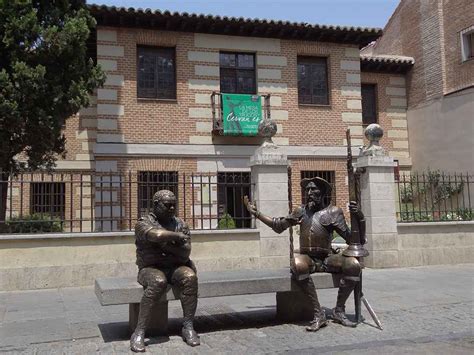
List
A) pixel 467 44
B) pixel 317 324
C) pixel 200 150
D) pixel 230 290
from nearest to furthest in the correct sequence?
pixel 230 290 < pixel 317 324 < pixel 200 150 < pixel 467 44

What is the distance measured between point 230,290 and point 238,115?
962cm

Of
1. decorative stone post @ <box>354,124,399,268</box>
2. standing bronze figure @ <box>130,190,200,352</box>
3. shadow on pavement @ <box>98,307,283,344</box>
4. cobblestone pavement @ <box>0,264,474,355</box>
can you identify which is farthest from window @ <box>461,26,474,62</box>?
standing bronze figure @ <box>130,190,200,352</box>

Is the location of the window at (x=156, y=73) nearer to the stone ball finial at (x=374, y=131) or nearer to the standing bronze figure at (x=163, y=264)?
the stone ball finial at (x=374, y=131)

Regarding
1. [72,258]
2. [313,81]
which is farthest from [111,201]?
[313,81]

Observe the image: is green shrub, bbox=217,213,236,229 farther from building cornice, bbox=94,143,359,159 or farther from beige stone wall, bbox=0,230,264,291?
building cornice, bbox=94,143,359,159

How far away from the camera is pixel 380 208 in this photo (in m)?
10.7

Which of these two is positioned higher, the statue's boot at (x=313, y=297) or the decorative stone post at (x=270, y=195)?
the decorative stone post at (x=270, y=195)

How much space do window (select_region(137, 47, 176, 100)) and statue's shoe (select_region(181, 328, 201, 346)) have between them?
10.2 meters

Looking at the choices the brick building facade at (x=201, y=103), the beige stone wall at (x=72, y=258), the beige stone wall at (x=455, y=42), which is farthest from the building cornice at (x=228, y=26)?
the beige stone wall at (x=72, y=258)

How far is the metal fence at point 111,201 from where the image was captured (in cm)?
954

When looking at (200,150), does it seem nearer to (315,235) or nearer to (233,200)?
(233,200)

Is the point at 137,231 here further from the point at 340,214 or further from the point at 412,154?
the point at 412,154

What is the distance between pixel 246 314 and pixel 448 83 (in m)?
13.6

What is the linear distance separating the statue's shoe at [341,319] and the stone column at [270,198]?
13.3 feet
